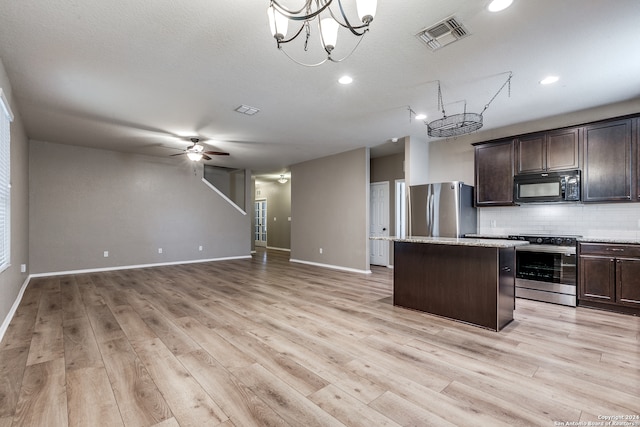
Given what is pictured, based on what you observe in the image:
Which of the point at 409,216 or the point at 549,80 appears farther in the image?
the point at 409,216

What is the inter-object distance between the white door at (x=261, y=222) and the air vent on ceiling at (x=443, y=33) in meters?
10.3

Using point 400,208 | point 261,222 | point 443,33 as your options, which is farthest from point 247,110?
point 261,222

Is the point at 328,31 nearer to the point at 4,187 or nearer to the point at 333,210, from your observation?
the point at 4,187

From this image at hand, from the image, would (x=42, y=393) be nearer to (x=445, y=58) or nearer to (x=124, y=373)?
(x=124, y=373)

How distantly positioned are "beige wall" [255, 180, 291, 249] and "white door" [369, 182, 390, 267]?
13.8 feet

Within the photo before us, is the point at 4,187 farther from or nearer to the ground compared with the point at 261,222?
farther from the ground

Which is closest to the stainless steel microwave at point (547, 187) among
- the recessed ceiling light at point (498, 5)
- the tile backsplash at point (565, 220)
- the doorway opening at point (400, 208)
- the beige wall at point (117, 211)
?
the tile backsplash at point (565, 220)

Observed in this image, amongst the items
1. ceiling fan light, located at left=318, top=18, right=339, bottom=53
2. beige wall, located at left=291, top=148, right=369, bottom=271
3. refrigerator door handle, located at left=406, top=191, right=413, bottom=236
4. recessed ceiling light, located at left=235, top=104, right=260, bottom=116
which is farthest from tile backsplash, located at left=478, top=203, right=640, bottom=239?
ceiling fan light, located at left=318, top=18, right=339, bottom=53

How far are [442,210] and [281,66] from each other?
3552 millimetres

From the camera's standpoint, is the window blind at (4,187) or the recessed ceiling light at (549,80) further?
the recessed ceiling light at (549,80)

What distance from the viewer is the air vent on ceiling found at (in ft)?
8.06

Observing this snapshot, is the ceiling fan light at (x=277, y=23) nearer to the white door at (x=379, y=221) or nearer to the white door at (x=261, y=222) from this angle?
the white door at (x=379, y=221)

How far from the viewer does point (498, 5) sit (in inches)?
87.9

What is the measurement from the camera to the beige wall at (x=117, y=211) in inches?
242
